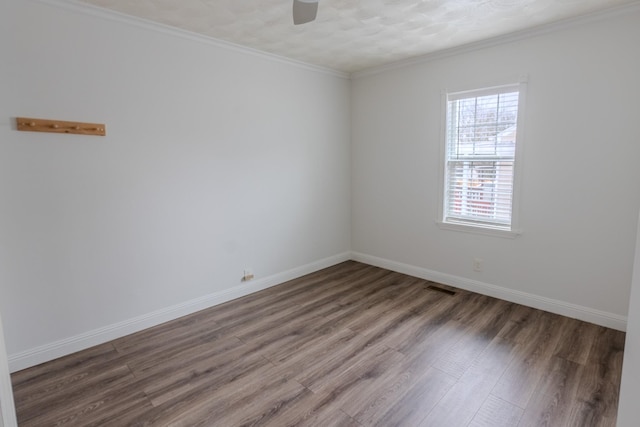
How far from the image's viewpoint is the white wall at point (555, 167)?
2.76 m

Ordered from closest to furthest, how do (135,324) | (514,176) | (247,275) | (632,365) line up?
(632,365) < (135,324) < (514,176) < (247,275)

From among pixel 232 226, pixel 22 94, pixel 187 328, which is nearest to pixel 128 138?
pixel 22 94

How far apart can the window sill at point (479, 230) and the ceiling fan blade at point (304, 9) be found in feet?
8.91

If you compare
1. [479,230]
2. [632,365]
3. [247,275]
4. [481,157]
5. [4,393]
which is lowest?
[247,275]

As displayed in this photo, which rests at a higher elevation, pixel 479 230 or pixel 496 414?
pixel 479 230

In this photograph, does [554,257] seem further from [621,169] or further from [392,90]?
[392,90]

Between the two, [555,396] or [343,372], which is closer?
[555,396]

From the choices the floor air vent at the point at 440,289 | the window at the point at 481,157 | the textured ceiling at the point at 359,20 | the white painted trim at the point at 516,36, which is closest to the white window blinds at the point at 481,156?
the window at the point at 481,157

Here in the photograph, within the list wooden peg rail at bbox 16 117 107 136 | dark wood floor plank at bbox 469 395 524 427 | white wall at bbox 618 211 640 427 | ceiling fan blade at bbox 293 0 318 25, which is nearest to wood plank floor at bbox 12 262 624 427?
dark wood floor plank at bbox 469 395 524 427

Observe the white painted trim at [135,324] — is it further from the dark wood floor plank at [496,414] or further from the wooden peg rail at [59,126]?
the dark wood floor plank at [496,414]

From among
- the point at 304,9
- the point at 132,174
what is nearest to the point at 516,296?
the point at 304,9

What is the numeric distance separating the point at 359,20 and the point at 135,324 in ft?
10.7

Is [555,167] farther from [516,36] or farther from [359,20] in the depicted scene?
[359,20]

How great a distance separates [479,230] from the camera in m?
3.64
